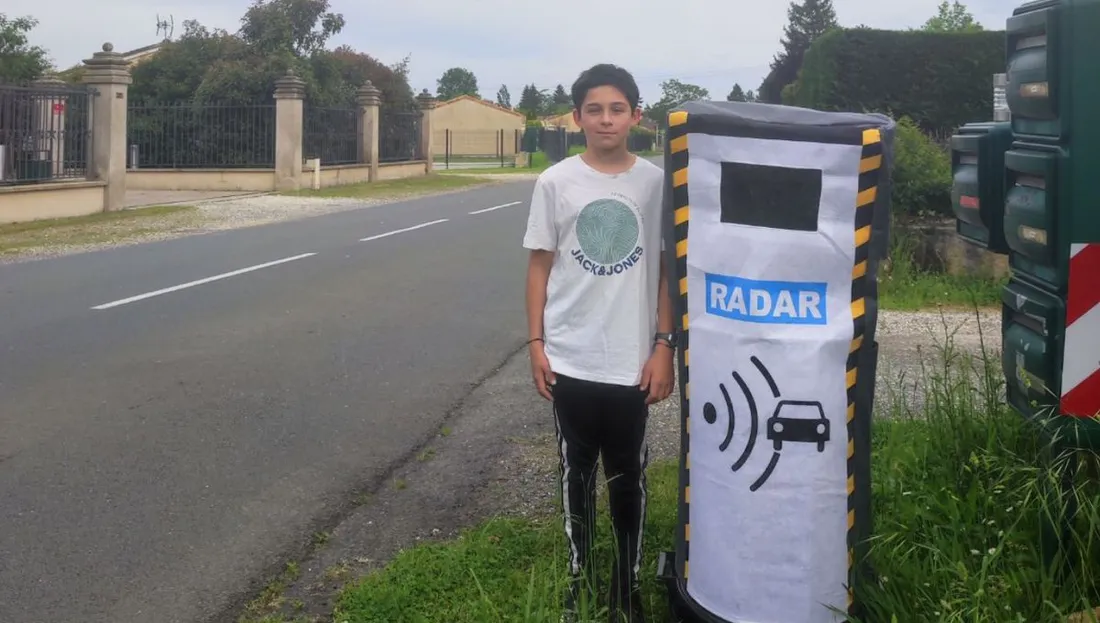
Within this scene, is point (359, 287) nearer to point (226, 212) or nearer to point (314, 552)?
point (314, 552)

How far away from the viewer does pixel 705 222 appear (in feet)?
10.8

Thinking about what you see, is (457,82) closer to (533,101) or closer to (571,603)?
(533,101)

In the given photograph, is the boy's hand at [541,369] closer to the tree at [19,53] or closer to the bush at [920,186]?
the bush at [920,186]

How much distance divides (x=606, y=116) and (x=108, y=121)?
21535 mm

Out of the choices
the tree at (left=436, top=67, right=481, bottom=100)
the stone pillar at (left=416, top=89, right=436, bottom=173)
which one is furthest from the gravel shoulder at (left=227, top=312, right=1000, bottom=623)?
the tree at (left=436, top=67, right=481, bottom=100)

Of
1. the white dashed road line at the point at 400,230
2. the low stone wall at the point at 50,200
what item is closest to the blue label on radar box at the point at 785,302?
the white dashed road line at the point at 400,230

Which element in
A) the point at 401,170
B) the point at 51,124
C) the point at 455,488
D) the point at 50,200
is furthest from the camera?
the point at 401,170

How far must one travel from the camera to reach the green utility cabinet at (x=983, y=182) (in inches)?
158

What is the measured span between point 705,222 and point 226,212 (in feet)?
71.6

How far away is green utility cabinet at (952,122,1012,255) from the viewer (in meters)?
4.02

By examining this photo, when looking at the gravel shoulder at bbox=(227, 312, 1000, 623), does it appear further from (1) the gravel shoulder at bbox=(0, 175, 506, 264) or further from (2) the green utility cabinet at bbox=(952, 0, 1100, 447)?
(1) the gravel shoulder at bbox=(0, 175, 506, 264)

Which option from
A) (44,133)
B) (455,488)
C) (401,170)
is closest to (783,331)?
(455,488)

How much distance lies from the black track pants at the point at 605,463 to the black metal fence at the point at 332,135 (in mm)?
29959

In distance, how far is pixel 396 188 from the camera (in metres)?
34.4
